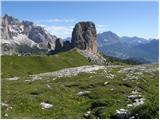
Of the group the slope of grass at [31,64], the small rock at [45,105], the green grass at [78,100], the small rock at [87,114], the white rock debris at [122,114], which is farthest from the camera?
the slope of grass at [31,64]

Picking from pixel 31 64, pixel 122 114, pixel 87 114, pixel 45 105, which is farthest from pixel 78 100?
pixel 31 64

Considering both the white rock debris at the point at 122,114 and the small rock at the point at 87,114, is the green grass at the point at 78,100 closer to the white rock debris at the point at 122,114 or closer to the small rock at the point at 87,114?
the small rock at the point at 87,114

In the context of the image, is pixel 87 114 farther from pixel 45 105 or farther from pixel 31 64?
pixel 31 64

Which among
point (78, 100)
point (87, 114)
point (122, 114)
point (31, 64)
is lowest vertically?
point (31, 64)

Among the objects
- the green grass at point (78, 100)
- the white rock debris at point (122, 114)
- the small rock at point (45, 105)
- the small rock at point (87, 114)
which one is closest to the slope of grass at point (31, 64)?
the green grass at point (78, 100)

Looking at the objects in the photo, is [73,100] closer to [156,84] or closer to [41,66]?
[156,84]

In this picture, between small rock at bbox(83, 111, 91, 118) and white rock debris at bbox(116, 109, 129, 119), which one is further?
small rock at bbox(83, 111, 91, 118)

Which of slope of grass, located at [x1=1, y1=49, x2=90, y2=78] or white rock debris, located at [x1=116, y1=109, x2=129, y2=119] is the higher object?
white rock debris, located at [x1=116, y1=109, x2=129, y2=119]

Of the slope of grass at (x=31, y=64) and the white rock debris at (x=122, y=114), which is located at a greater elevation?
the white rock debris at (x=122, y=114)

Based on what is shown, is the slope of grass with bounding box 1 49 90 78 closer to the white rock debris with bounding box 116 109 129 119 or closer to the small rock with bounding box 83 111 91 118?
the small rock with bounding box 83 111 91 118

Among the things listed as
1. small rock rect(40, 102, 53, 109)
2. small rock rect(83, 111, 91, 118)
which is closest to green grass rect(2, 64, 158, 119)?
small rock rect(83, 111, 91, 118)

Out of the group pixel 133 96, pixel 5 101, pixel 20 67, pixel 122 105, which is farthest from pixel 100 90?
pixel 20 67

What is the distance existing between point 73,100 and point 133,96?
6.40m

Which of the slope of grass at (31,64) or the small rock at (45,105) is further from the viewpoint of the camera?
the slope of grass at (31,64)
